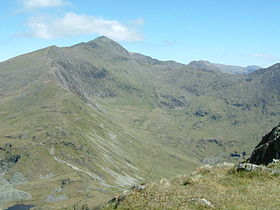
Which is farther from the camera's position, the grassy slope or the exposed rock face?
the exposed rock face

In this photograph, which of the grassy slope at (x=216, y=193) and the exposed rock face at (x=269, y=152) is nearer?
the grassy slope at (x=216, y=193)

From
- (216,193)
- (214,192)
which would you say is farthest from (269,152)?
(216,193)

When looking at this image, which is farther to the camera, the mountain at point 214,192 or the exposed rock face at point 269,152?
the exposed rock face at point 269,152

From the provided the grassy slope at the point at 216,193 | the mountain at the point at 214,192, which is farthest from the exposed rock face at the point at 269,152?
the grassy slope at the point at 216,193

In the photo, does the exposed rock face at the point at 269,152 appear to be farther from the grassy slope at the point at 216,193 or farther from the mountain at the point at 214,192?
the grassy slope at the point at 216,193

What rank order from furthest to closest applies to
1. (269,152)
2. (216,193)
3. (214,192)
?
1. (269,152)
2. (214,192)
3. (216,193)

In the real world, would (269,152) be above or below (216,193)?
above

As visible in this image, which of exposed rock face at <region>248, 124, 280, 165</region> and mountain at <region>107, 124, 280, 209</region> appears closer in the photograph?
mountain at <region>107, 124, 280, 209</region>

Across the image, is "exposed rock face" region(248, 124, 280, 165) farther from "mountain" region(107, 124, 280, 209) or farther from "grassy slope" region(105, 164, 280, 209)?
"grassy slope" region(105, 164, 280, 209)

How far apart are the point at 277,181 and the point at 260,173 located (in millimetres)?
1576

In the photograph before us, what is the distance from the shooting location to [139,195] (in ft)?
74.6

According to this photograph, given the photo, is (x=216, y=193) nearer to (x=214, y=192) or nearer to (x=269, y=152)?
(x=214, y=192)

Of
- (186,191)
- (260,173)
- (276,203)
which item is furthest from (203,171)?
(276,203)

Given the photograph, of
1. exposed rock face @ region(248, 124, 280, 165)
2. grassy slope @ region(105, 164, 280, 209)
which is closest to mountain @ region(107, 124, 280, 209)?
grassy slope @ region(105, 164, 280, 209)
